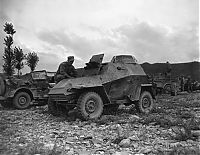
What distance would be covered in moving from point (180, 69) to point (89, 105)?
1792cm

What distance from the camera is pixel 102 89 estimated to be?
25.3 ft

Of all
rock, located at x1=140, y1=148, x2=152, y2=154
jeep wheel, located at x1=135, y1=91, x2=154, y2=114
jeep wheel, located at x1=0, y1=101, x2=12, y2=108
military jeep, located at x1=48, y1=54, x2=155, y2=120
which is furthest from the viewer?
jeep wheel, located at x1=0, y1=101, x2=12, y2=108

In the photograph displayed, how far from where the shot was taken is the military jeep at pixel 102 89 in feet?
24.2

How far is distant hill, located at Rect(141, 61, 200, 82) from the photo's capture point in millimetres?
23002

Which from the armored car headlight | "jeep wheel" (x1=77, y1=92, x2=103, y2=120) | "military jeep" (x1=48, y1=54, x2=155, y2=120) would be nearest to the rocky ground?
"jeep wheel" (x1=77, y1=92, x2=103, y2=120)

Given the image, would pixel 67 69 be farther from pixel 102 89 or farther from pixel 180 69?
pixel 180 69

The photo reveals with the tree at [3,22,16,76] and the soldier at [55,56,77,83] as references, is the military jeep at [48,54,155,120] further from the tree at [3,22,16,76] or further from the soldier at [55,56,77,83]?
the tree at [3,22,16,76]

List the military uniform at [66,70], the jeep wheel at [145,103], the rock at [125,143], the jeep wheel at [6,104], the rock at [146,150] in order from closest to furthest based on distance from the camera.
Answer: the rock at [146,150], the rock at [125,143], the jeep wheel at [145,103], the military uniform at [66,70], the jeep wheel at [6,104]

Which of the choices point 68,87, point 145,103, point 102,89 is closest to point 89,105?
point 102,89

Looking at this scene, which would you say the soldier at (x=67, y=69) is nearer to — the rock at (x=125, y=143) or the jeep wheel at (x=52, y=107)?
the jeep wheel at (x=52, y=107)

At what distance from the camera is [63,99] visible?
7.50 metres

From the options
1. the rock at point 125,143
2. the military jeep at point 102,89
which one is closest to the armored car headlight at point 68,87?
the military jeep at point 102,89

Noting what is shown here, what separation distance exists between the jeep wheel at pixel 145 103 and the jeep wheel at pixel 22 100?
5121 millimetres

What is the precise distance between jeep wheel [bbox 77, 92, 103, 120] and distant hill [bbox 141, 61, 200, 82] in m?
16.3
